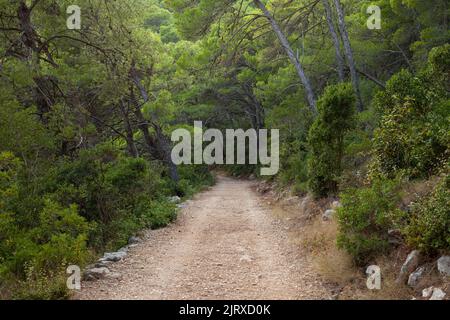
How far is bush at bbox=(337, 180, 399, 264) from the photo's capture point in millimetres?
6340

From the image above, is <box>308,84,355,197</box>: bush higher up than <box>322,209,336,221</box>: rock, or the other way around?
<box>308,84,355,197</box>: bush

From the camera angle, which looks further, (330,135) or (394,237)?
(330,135)

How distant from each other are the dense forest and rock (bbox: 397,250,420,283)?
20cm

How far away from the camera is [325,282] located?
6531mm

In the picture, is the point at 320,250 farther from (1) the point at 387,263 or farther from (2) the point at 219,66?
(2) the point at 219,66

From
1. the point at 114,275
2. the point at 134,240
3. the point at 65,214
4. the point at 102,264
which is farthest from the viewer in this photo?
the point at 134,240

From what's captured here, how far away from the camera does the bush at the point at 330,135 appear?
993 centimetres

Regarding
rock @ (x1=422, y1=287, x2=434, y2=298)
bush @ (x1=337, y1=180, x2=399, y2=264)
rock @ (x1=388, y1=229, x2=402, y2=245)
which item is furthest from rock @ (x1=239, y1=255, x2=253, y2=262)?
rock @ (x1=422, y1=287, x2=434, y2=298)

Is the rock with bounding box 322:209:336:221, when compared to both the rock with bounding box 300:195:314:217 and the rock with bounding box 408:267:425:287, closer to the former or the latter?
the rock with bounding box 300:195:314:217

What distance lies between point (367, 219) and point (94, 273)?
4624 mm

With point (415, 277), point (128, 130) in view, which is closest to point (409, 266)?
point (415, 277)

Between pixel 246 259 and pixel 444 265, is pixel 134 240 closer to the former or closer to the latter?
pixel 246 259

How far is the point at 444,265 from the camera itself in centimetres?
509
